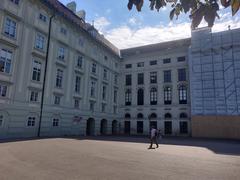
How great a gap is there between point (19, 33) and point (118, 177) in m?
22.6

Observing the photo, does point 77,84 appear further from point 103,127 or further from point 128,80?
point 128,80

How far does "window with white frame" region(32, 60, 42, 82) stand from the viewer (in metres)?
26.0

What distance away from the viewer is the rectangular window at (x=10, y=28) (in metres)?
22.8

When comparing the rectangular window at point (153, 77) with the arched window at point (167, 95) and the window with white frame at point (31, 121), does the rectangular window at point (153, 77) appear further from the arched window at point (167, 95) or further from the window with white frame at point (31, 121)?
the window with white frame at point (31, 121)

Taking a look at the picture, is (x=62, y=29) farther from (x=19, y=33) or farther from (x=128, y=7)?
(x=128, y=7)

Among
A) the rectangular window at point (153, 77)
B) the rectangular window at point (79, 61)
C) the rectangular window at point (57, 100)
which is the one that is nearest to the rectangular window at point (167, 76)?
the rectangular window at point (153, 77)

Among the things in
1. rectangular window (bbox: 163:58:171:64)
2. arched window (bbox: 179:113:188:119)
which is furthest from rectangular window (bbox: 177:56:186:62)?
arched window (bbox: 179:113:188:119)

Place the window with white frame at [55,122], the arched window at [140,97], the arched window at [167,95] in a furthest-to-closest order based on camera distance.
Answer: the arched window at [140,97], the arched window at [167,95], the window with white frame at [55,122]

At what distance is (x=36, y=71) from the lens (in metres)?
26.3

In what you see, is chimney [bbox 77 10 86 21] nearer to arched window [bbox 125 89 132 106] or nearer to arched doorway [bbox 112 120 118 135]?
arched window [bbox 125 89 132 106]

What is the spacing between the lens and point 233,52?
122 feet

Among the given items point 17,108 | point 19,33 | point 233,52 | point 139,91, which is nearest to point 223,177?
point 17,108

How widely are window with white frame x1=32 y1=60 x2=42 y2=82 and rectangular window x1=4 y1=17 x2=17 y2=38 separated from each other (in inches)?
161

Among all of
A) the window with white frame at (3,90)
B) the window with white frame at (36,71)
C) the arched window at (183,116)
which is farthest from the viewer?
the arched window at (183,116)
